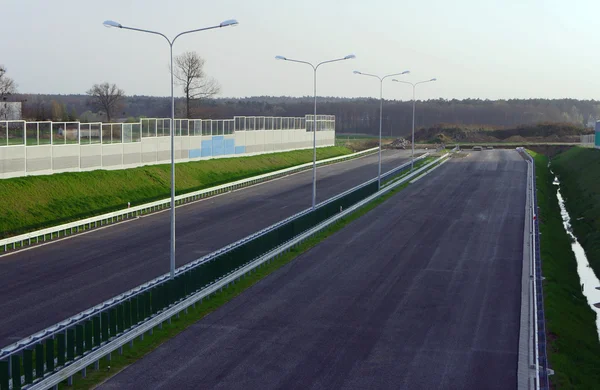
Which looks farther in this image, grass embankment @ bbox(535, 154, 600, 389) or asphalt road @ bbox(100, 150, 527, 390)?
grass embankment @ bbox(535, 154, 600, 389)

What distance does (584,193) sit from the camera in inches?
2269

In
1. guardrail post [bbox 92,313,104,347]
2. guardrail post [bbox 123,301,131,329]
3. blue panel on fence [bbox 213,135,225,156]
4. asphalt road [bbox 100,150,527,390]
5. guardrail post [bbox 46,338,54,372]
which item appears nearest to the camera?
guardrail post [bbox 46,338,54,372]

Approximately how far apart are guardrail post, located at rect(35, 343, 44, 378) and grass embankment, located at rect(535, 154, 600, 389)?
1135 centimetres

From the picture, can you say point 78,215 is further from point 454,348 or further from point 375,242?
point 454,348

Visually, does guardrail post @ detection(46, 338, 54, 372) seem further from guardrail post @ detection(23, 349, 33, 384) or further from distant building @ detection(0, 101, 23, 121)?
distant building @ detection(0, 101, 23, 121)

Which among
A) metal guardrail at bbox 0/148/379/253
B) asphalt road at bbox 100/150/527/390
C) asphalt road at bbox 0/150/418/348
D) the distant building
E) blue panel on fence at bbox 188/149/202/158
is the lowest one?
asphalt road at bbox 100/150/527/390

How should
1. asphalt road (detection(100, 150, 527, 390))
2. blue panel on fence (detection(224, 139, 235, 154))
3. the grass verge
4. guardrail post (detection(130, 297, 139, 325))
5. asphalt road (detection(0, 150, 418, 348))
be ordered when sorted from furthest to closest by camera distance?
blue panel on fence (detection(224, 139, 235, 154)) → asphalt road (detection(0, 150, 418, 348)) → guardrail post (detection(130, 297, 139, 325)) → asphalt road (detection(100, 150, 527, 390)) → the grass verge

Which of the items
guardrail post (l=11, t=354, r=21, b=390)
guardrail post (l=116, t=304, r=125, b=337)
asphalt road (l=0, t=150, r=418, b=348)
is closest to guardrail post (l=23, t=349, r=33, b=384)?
guardrail post (l=11, t=354, r=21, b=390)

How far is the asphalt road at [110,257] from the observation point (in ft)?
73.9

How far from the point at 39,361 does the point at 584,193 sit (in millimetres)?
50326

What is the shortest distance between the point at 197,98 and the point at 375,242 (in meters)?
68.1

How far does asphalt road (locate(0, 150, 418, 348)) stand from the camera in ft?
73.9

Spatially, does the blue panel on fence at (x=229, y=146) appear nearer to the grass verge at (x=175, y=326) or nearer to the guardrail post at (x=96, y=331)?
the grass verge at (x=175, y=326)

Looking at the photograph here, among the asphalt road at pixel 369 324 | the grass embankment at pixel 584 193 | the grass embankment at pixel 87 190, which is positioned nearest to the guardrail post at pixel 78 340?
A: the asphalt road at pixel 369 324
